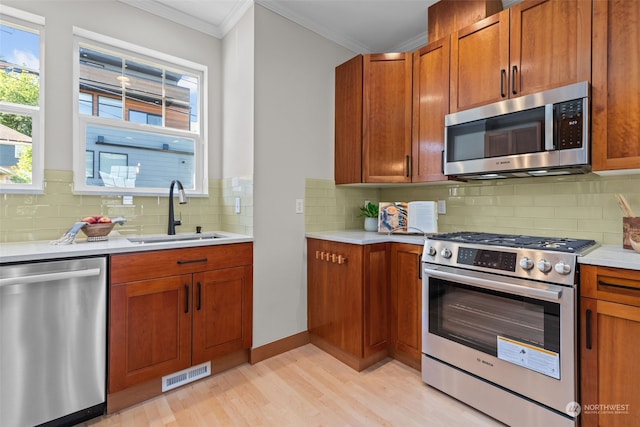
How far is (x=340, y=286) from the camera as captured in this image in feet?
7.73

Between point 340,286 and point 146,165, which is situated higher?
point 146,165

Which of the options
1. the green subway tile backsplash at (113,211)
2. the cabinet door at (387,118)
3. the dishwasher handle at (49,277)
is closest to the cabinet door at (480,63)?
the cabinet door at (387,118)

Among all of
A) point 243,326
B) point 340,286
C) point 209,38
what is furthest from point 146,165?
point 340,286

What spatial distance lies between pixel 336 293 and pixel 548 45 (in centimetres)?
211

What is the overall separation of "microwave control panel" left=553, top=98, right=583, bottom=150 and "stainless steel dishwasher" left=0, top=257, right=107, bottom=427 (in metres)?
2.65

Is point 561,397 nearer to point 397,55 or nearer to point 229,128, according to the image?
point 397,55

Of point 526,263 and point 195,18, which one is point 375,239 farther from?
point 195,18

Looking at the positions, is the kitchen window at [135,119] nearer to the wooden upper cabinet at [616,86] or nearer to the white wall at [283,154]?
the white wall at [283,154]

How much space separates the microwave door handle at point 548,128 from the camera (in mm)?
1730

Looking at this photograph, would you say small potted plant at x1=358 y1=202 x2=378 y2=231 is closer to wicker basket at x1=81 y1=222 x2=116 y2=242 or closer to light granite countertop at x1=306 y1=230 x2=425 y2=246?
light granite countertop at x1=306 y1=230 x2=425 y2=246

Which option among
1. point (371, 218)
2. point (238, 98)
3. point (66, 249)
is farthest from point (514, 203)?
point (66, 249)

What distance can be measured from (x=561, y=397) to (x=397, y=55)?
2.50 metres

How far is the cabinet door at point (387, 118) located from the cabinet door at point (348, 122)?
0.06m

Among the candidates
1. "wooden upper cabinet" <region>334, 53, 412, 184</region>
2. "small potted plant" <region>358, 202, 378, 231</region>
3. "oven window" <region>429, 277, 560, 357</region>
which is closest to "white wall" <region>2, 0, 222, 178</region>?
"wooden upper cabinet" <region>334, 53, 412, 184</region>
